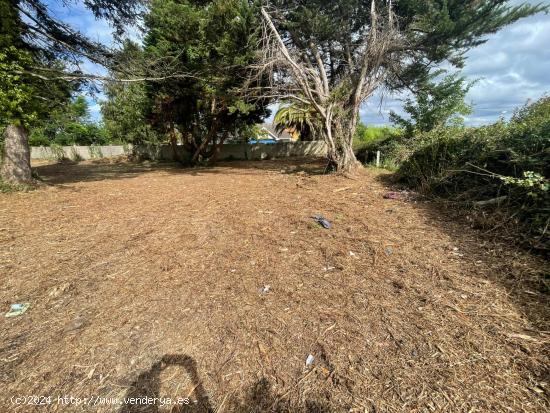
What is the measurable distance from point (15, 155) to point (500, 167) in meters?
9.56

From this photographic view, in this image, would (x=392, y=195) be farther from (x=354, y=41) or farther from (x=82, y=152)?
(x=82, y=152)

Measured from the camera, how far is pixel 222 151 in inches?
709

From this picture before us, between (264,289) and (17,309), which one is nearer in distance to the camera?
(17,309)

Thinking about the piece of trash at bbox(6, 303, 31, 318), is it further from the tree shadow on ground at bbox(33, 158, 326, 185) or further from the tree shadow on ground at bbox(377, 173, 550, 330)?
the tree shadow on ground at bbox(33, 158, 326, 185)

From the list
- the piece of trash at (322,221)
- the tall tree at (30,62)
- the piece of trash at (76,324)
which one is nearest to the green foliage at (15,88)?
the tall tree at (30,62)

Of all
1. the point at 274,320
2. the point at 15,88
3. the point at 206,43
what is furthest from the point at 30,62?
the point at 274,320

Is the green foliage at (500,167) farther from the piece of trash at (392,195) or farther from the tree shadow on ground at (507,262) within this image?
the piece of trash at (392,195)

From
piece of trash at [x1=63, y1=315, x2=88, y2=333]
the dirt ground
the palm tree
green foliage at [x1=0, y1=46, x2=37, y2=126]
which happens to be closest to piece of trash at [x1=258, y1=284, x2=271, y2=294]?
the dirt ground

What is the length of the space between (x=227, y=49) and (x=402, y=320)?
7.91m

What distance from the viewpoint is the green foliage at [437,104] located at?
367 inches

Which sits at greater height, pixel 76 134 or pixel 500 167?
pixel 76 134

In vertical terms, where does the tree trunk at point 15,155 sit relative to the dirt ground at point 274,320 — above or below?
above

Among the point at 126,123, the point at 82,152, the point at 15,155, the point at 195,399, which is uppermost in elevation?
the point at 126,123

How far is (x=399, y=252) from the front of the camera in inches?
114
